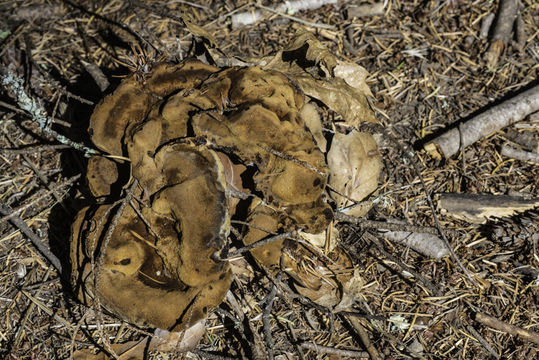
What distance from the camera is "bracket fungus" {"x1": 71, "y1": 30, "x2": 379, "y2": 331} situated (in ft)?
7.70

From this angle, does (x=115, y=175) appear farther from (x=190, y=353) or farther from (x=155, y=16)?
(x=155, y=16)

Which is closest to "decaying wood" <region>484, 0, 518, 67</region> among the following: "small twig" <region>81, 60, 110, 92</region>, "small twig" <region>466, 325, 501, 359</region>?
"small twig" <region>466, 325, 501, 359</region>

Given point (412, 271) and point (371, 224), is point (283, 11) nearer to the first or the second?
point (371, 224)

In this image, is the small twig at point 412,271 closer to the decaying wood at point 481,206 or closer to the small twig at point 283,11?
the decaying wood at point 481,206

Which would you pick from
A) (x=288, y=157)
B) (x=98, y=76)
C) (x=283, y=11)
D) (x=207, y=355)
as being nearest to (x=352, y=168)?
(x=288, y=157)

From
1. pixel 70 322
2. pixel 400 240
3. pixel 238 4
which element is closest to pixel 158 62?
pixel 238 4

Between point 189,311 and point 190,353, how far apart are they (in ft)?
2.24

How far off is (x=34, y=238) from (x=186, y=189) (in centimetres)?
152

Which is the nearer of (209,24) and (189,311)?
(189,311)

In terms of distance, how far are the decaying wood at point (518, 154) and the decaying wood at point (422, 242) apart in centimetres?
92

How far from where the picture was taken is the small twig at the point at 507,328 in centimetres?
286

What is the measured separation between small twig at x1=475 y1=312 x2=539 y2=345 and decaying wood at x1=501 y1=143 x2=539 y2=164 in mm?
1254

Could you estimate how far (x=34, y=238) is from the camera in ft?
10.2

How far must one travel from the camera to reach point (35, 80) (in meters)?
3.65
